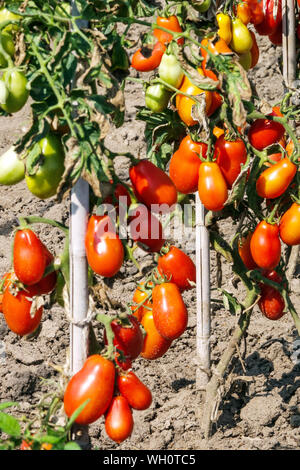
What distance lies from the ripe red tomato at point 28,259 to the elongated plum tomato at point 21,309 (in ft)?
0.23

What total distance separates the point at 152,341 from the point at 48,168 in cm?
80

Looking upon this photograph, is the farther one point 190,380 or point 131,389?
point 190,380

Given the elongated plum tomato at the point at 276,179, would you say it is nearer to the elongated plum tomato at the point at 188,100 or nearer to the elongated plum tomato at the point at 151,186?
the elongated plum tomato at the point at 188,100

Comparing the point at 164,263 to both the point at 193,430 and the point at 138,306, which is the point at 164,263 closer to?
the point at 138,306

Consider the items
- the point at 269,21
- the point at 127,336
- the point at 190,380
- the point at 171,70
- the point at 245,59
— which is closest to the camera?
the point at 127,336

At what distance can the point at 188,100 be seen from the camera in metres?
1.77

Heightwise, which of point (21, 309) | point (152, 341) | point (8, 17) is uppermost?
point (8, 17)

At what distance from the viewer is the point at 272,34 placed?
264 centimetres

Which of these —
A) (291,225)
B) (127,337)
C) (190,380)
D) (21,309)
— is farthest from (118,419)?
(190,380)

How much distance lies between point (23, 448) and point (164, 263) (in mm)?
827

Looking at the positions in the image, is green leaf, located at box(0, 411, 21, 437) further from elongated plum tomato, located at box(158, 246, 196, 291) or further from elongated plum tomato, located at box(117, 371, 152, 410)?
elongated plum tomato, located at box(158, 246, 196, 291)

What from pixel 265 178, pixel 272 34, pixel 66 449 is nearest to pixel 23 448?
pixel 66 449

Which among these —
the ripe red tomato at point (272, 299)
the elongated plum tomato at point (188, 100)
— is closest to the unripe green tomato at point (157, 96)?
the elongated plum tomato at point (188, 100)

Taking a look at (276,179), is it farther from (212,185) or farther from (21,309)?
(21,309)
